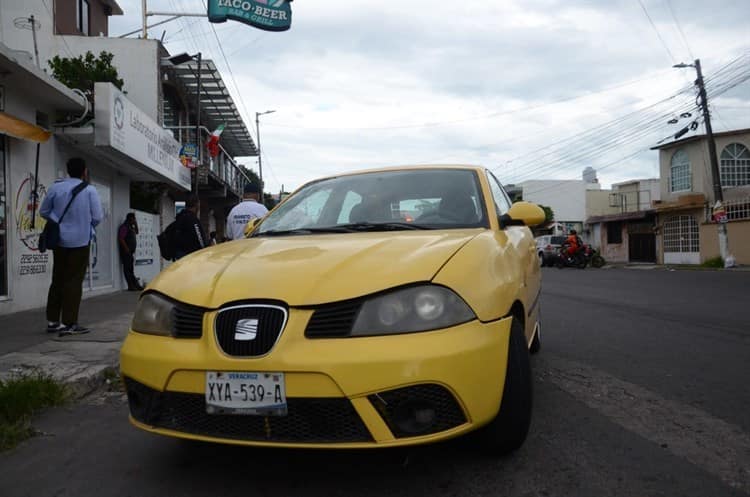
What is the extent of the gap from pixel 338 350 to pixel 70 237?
168 inches

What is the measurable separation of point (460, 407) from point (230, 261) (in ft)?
4.03

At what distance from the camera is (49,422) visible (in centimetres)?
336

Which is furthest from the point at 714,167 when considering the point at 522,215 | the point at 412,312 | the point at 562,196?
the point at 562,196

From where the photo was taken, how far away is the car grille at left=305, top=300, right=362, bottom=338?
7.00 ft

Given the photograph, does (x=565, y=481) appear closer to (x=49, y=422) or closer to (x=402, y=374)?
(x=402, y=374)

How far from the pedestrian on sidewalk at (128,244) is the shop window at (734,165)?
25.8 meters

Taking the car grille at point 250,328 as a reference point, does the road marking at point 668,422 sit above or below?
below

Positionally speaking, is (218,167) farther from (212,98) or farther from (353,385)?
(353,385)

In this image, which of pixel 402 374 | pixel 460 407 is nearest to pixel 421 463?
pixel 460 407

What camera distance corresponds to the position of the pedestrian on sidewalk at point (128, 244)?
1180cm

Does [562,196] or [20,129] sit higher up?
[562,196]

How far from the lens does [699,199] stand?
1065 inches

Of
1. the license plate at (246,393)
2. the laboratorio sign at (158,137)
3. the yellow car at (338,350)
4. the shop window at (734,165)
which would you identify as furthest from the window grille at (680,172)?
the license plate at (246,393)

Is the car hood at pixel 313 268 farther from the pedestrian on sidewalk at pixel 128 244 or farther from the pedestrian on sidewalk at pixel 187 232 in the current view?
the pedestrian on sidewalk at pixel 128 244
